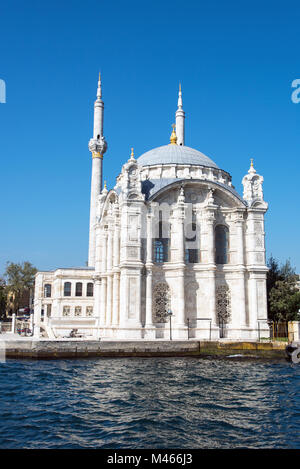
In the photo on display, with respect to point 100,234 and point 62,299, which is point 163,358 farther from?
point 62,299

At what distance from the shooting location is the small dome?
3662 cm

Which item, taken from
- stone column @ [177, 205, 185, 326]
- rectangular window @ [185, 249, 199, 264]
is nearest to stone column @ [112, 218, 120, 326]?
stone column @ [177, 205, 185, 326]

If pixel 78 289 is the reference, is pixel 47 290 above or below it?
above

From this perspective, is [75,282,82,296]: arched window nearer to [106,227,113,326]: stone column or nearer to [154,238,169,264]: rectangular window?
[106,227,113,326]: stone column

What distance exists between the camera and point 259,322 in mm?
32500

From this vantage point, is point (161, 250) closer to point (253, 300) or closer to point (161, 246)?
point (161, 246)

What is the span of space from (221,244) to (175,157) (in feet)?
25.6

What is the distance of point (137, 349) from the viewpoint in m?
27.2

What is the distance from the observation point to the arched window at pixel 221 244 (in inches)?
1346

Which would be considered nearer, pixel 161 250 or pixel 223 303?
pixel 161 250

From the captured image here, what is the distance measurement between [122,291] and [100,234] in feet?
33.8

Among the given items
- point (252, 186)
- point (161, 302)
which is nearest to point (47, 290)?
point (161, 302)
